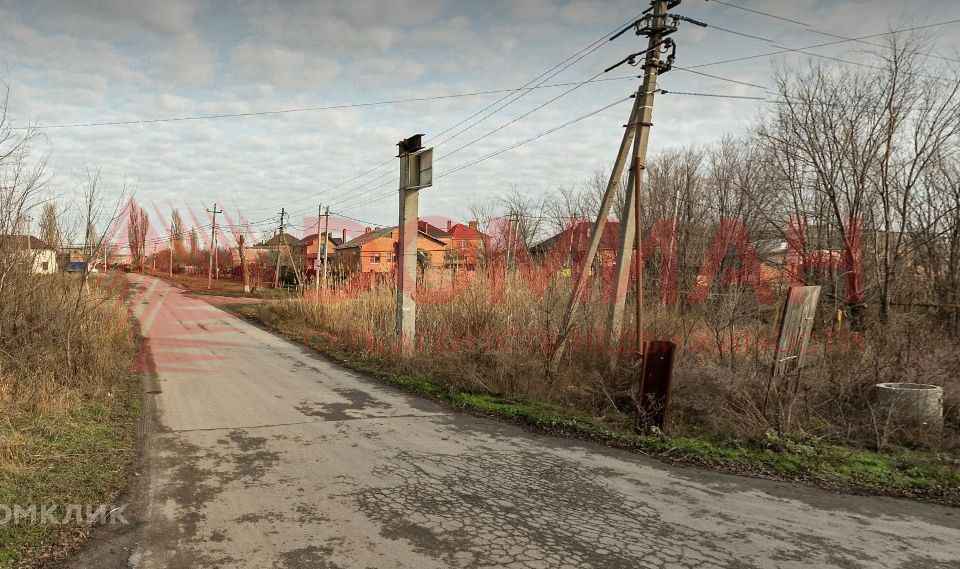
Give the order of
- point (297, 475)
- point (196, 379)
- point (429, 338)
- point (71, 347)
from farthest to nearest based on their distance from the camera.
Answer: point (429, 338) < point (196, 379) < point (71, 347) < point (297, 475)

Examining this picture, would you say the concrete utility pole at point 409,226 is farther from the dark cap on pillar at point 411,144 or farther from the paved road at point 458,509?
the paved road at point 458,509

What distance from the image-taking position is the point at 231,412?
744 centimetres

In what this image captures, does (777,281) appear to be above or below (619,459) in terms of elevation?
above

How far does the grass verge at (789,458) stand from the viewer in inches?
195

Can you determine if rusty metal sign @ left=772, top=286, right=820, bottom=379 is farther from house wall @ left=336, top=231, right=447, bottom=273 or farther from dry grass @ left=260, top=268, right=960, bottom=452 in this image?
house wall @ left=336, top=231, right=447, bottom=273

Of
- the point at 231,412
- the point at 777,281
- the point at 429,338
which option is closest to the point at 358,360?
the point at 429,338

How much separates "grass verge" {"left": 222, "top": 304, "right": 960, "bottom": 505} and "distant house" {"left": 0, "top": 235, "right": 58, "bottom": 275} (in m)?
6.75

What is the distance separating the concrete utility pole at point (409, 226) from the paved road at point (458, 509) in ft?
14.9

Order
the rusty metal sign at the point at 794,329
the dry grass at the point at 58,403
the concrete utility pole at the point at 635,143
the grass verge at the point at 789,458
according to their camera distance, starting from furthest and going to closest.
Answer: the concrete utility pole at the point at 635,143 < the rusty metal sign at the point at 794,329 < the grass verge at the point at 789,458 < the dry grass at the point at 58,403

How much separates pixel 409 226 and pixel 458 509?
8.37m

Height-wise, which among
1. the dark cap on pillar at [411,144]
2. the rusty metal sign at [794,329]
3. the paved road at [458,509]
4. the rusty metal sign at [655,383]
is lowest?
the paved road at [458,509]

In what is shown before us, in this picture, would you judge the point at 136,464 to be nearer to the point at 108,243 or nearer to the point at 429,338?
the point at 108,243

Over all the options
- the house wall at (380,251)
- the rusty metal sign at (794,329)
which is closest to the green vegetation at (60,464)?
the rusty metal sign at (794,329)

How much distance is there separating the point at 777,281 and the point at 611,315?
768 cm
